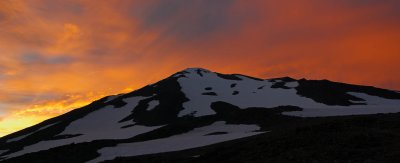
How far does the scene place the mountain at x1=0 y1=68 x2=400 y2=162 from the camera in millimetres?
30312

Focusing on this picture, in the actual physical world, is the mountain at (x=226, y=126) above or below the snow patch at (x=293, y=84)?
below

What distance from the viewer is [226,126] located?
69.9m

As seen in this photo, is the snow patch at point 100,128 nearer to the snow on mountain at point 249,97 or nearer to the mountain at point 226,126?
the mountain at point 226,126

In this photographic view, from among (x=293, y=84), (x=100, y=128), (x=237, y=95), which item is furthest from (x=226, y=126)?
(x=293, y=84)

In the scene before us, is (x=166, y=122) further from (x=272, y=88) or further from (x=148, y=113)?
(x=272, y=88)

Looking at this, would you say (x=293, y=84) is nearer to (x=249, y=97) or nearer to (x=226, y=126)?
(x=249, y=97)

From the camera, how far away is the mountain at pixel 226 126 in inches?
1193

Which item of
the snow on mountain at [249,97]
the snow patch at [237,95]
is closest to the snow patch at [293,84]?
the snow on mountain at [249,97]

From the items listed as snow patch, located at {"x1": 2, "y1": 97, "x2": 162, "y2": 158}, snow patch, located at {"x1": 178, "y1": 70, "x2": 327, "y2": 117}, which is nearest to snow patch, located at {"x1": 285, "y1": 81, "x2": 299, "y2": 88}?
Answer: snow patch, located at {"x1": 178, "y1": 70, "x2": 327, "y2": 117}

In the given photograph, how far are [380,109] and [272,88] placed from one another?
2244 inches

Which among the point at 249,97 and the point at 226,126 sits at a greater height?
the point at 249,97

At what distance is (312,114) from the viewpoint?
73.3 meters

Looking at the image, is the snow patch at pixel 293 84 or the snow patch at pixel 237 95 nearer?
the snow patch at pixel 237 95

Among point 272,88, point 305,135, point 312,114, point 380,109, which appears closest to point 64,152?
point 305,135
